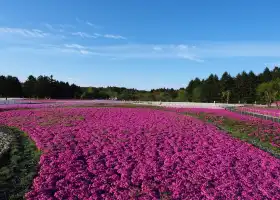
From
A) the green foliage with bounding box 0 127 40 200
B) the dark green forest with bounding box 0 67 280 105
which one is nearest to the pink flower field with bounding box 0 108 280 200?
the green foliage with bounding box 0 127 40 200

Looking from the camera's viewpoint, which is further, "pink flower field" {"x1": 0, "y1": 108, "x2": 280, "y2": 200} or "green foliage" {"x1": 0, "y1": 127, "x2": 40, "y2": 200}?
"pink flower field" {"x1": 0, "y1": 108, "x2": 280, "y2": 200}

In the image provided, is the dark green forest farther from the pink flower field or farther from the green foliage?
the green foliage

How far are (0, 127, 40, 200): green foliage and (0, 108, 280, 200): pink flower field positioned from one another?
0.38 m

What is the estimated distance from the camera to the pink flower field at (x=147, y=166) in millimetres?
10805

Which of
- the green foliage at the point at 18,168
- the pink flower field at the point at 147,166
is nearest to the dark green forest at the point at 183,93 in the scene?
the pink flower field at the point at 147,166

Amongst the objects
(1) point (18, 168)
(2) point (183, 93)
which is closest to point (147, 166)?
(1) point (18, 168)

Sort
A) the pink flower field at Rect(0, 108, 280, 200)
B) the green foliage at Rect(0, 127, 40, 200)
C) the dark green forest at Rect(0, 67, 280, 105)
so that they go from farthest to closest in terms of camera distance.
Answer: the dark green forest at Rect(0, 67, 280, 105) → the pink flower field at Rect(0, 108, 280, 200) → the green foliage at Rect(0, 127, 40, 200)

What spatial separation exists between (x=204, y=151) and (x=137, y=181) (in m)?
6.03

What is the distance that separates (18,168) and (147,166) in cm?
561

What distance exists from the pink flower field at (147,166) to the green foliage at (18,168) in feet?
1.26

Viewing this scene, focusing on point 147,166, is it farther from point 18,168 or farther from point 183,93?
point 183,93

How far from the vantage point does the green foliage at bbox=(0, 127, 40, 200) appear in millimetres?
10431

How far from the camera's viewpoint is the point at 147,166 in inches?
526

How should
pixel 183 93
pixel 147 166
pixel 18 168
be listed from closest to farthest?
pixel 18 168, pixel 147 166, pixel 183 93
